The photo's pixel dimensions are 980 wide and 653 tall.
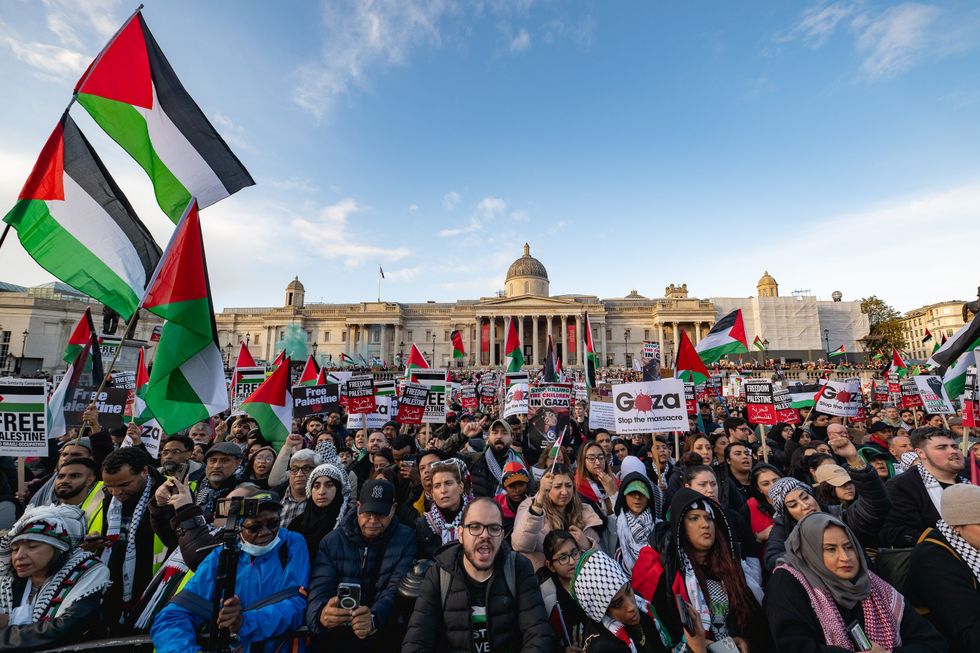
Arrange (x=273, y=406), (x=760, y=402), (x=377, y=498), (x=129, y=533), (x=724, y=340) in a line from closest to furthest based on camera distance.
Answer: (x=377, y=498) → (x=129, y=533) → (x=273, y=406) → (x=760, y=402) → (x=724, y=340)

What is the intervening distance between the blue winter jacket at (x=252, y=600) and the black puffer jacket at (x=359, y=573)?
0.12m

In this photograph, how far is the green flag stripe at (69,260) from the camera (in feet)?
14.4

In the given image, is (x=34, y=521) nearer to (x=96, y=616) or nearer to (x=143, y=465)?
(x=96, y=616)

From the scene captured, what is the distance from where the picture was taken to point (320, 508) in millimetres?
4004

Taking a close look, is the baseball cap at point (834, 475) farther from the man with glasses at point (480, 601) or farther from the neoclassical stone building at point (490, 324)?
the neoclassical stone building at point (490, 324)

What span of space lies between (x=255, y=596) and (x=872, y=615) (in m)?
3.60

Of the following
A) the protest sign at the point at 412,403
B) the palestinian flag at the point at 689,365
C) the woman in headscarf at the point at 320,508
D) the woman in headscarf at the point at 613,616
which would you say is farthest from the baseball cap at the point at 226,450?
the palestinian flag at the point at 689,365

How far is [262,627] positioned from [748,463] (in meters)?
4.68

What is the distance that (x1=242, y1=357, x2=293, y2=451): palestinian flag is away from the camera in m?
6.78

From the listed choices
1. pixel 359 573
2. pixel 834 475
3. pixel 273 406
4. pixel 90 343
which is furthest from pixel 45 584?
pixel 90 343

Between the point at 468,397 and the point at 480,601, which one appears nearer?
the point at 480,601

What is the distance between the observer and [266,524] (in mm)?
3090

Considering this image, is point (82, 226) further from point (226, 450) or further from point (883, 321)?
point (883, 321)

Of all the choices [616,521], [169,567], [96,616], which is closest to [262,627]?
[169,567]
